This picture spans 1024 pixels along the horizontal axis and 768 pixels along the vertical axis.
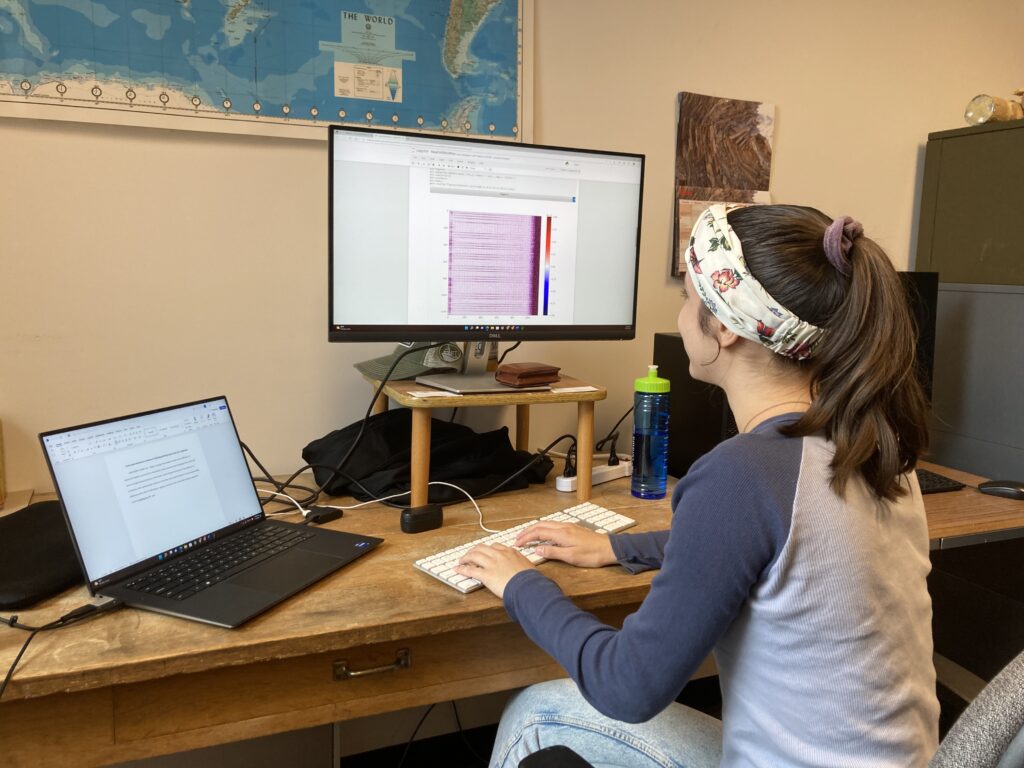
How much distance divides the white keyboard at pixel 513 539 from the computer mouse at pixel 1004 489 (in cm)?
80

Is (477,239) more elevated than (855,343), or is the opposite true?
(477,239)

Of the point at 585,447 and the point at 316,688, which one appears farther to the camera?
the point at 585,447

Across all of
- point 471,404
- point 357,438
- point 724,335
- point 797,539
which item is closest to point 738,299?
point 724,335

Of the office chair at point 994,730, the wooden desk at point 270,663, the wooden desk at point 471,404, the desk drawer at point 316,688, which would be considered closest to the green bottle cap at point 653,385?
the wooden desk at point 471,404

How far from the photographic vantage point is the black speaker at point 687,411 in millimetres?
1558

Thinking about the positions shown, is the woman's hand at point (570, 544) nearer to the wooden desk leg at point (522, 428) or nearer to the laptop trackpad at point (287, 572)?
the laptop trackpad at point (287, 572)

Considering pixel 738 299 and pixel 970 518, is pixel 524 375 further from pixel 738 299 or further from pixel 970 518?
pixel 970 518

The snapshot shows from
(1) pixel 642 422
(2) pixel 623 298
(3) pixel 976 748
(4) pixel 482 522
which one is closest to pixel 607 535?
(4) pixel 482 522

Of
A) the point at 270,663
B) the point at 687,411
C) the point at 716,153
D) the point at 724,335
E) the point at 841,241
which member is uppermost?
the point at 716,153

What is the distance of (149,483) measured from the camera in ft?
3.50

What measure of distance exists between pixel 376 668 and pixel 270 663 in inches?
5.3

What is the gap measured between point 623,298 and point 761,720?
89 cm

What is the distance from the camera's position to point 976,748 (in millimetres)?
606

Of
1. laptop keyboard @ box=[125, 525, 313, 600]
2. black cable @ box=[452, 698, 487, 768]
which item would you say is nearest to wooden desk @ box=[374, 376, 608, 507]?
laptop keyboard @ box=[125, 525, 313, 600]
